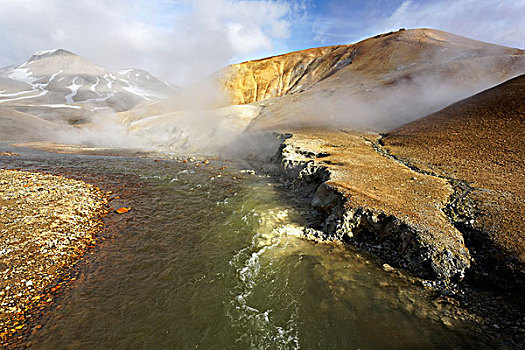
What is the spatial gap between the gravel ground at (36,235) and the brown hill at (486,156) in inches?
518

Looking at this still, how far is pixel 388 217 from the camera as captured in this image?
8398mm

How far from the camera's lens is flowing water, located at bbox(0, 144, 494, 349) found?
5.43m

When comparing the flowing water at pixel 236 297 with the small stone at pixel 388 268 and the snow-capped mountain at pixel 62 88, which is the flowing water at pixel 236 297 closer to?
the small stone at pixel 388 268

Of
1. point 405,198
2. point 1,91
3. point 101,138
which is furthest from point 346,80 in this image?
point 1,91

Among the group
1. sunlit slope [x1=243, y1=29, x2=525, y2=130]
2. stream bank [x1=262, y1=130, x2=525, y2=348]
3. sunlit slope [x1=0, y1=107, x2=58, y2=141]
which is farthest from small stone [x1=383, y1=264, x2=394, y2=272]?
sunlit slope [x1=0, y1=107, x2=58, y2=141]

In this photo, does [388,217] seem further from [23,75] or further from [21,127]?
[23,75]

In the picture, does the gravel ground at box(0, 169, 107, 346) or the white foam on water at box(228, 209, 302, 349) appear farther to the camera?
the gravel ground at box(0, 169, 107, 346)

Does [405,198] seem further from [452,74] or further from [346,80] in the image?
[346,80]

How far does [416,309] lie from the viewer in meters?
6.10

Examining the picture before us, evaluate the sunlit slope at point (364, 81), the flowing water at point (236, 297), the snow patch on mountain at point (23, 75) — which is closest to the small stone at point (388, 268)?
the flowing water at point (236, 297)

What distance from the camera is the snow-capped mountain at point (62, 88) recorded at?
104 meters

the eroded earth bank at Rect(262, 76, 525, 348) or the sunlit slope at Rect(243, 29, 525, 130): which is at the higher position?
the sunlit slope at Rect(243, 29, 525, 130)

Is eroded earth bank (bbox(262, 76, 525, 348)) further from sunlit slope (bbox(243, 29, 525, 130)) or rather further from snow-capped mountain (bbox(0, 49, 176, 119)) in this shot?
snow-capped mountain (bbox(0, 49, 176, 119))

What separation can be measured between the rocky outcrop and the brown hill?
2.72ft
